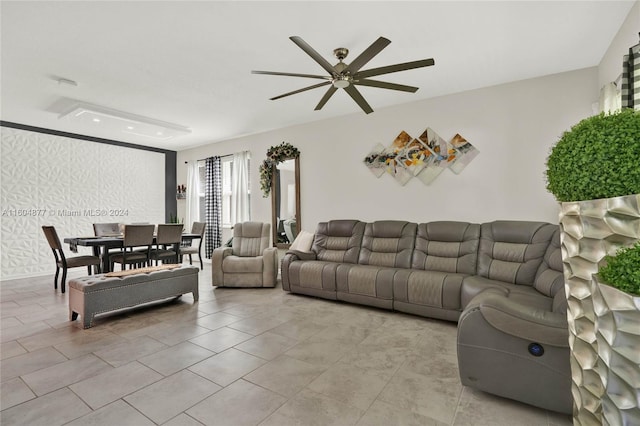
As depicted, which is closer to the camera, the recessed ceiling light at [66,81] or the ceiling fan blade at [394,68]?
the ceiling fan blade at [394,68]

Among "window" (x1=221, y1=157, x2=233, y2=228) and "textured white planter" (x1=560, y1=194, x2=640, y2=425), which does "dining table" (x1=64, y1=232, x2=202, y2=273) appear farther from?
"textured white planter" (x1=560, y1=194, x2=640, y2=425)

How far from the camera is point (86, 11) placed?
2.42 m

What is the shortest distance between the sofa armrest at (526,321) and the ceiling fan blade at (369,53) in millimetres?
1781

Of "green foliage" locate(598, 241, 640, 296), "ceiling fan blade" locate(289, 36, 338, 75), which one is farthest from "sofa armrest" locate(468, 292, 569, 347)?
"ceiling fan blade" locate(289, 36, 338, 75)

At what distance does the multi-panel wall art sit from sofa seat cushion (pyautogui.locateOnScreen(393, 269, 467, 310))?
1.52 m

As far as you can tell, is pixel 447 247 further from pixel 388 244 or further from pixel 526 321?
pixel 526 321

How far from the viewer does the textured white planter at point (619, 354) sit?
2.98 feet

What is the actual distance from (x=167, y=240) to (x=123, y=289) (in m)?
1.74

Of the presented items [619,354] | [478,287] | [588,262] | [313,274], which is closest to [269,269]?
[313,274]

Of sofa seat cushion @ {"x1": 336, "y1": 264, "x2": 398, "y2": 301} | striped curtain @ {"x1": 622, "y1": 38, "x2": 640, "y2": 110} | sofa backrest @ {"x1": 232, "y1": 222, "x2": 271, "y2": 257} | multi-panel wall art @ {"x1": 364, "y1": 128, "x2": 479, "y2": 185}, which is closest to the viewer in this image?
striped curtain @ {"x1": 622, "y1": 38, "x2": 640, "y2": 110}

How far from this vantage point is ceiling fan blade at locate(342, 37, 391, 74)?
2046 mm

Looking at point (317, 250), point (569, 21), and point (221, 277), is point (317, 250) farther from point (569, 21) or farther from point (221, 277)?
point (569, 21)

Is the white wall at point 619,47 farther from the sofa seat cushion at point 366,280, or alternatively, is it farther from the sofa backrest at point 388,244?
the sofa seat cushion at point 366,280

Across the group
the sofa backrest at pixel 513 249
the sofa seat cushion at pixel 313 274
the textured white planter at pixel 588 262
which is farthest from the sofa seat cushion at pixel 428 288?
the textured white planter at pixel 588 262
